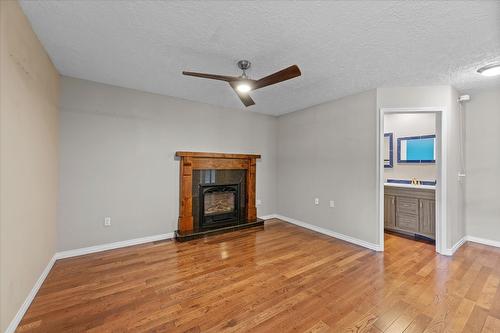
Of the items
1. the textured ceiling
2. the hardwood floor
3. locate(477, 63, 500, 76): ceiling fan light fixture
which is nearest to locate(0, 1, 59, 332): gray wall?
the textured ceiling

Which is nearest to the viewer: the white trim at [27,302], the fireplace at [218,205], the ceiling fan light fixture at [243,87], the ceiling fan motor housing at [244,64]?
the white trim at [27,302]

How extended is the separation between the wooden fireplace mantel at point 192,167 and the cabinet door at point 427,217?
298 cm

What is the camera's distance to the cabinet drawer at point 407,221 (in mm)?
3779

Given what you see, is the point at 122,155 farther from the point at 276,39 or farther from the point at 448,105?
the point at 448,105

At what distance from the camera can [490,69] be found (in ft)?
8.43

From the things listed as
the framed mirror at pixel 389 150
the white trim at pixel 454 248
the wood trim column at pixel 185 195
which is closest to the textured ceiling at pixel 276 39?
the wood trim column at pixel 185 195

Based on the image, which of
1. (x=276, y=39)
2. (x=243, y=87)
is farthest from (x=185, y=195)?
(x=276, y=39)

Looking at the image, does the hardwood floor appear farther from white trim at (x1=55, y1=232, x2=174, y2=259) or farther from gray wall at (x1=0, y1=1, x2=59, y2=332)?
gray wall at (x1=0, y1=1, x2=59, y2=332)

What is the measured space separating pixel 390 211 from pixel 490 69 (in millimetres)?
2535

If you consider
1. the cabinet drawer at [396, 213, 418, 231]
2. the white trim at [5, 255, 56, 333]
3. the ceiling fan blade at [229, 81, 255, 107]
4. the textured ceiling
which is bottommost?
the white trim at [5, 255, 56, 333]

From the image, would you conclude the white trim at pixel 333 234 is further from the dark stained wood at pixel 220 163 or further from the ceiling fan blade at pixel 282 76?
the ceiling fan blade at pixel 282 76

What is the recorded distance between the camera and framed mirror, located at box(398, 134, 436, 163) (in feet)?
13.7

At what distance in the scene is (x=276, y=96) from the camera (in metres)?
3.83

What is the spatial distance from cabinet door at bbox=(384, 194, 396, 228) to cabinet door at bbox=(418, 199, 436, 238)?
41cm
